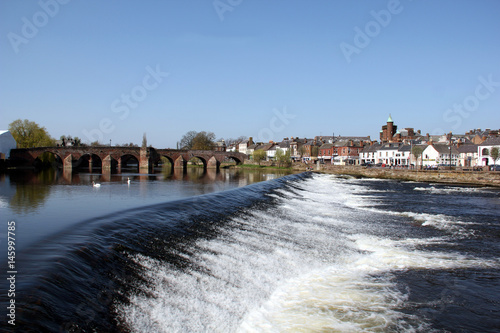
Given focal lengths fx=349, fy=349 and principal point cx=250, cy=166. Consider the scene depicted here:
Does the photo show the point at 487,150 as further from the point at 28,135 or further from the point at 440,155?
the point at 28,135

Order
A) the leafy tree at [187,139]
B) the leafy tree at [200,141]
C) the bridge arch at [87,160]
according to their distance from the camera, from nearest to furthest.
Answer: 1. the bridge arch at [87,160]
2. the leafy tree at [200,141]
3. the leafy tree at [187,139]

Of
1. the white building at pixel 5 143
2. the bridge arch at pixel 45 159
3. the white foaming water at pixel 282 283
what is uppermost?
the white building at pixel 5 143

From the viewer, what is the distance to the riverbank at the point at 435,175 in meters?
49.3

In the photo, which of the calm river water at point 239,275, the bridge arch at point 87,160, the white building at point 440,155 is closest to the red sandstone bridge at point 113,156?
the bridge arch at point 87,160

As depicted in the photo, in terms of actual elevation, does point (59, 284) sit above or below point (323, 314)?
above

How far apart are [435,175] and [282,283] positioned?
54700 millimetres

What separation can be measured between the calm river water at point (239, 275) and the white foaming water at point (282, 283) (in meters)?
0.03

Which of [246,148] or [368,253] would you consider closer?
[368,253]

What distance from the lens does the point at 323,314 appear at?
7.33m

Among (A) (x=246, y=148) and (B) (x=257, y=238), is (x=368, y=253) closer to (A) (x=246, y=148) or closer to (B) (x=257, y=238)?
(B) (x=257, y=238)

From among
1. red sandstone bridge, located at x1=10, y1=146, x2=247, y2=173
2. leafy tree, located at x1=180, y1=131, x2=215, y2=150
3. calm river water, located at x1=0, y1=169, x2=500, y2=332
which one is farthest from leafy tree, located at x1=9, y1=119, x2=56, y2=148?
calm river water, located at x1=0, y1=169, x2=500, y2=332

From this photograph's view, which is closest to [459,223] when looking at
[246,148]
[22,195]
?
[22,195]

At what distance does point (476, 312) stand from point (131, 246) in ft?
27.8

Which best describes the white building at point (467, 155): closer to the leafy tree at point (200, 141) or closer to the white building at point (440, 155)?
the white building at point (440, 155)
